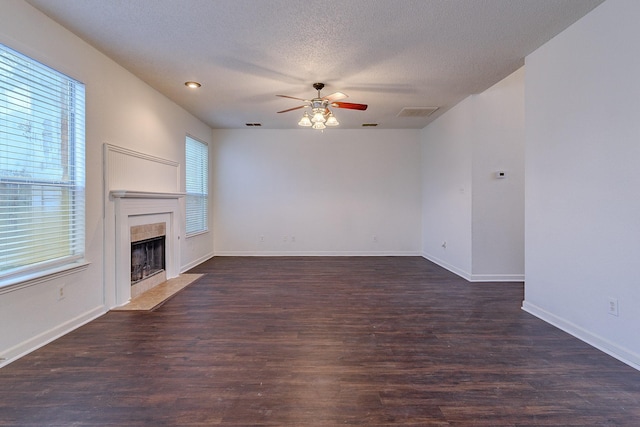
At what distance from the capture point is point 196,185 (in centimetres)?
576

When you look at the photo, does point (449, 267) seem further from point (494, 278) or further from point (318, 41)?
point (318, 41)

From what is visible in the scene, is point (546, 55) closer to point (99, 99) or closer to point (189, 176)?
point (99, 99)

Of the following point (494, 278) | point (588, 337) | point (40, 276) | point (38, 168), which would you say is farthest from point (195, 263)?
point (588, 337)

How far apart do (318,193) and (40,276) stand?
4886mm

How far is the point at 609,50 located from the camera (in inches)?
90.8

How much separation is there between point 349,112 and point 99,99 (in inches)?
144

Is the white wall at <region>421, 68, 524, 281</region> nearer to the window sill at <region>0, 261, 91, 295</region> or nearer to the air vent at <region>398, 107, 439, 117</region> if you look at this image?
the air vent at <region>398, 107, 439, 117</region>

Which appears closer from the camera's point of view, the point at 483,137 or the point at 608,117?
the point at 608,117

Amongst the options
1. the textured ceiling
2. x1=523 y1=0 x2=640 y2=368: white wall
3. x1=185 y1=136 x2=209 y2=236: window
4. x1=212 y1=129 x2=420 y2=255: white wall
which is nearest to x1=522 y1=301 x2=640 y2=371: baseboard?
x1=523 y1=0 x2=640 y2=368: white wall

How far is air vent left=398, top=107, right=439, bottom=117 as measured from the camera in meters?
5.02

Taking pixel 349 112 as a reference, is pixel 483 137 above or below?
below

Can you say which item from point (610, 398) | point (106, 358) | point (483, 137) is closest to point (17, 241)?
point (106, 358)

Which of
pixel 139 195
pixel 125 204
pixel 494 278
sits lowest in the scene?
pixel 494 278

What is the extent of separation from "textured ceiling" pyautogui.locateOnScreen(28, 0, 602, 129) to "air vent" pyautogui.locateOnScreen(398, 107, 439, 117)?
2.27 ft
